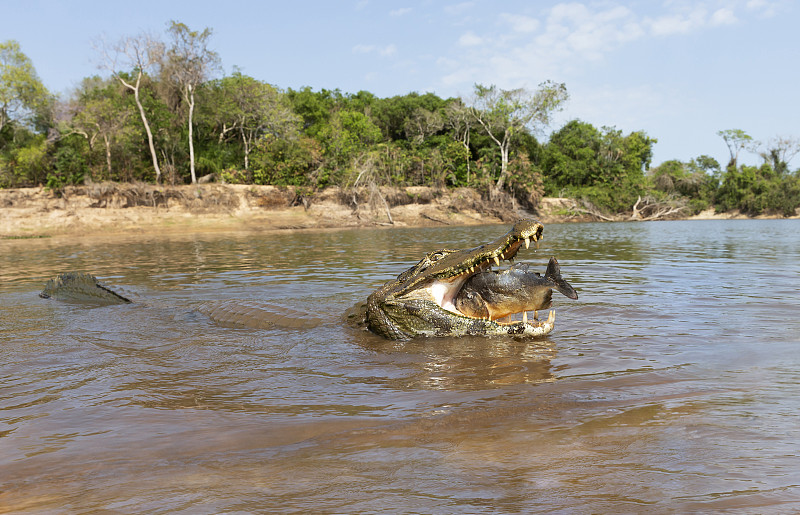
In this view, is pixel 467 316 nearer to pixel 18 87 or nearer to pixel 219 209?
pixel 219 209

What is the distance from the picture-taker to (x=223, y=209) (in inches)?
1280

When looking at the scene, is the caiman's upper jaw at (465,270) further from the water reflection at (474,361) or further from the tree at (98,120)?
the tree at (98,120)

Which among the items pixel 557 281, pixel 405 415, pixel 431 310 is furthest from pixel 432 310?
pixel 405 415

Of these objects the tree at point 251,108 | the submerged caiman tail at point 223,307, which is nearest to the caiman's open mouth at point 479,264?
the submerged caiman tail at point 223,307

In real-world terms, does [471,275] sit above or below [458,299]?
above

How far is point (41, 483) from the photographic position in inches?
86.7

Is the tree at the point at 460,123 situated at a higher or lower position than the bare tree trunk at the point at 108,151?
higher

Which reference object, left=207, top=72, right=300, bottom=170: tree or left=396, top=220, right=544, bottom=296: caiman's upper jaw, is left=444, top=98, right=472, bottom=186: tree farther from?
left=396, top=220, right=544, bottom=296: caiman's upper jaw

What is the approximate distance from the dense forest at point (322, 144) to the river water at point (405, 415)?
97.4ft

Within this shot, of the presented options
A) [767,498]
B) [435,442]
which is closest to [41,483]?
[435,442]

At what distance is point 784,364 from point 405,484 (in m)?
2.96

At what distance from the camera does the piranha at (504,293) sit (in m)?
4.52

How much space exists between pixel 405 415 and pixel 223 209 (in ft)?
104

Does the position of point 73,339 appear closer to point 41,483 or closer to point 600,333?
point 41,483
